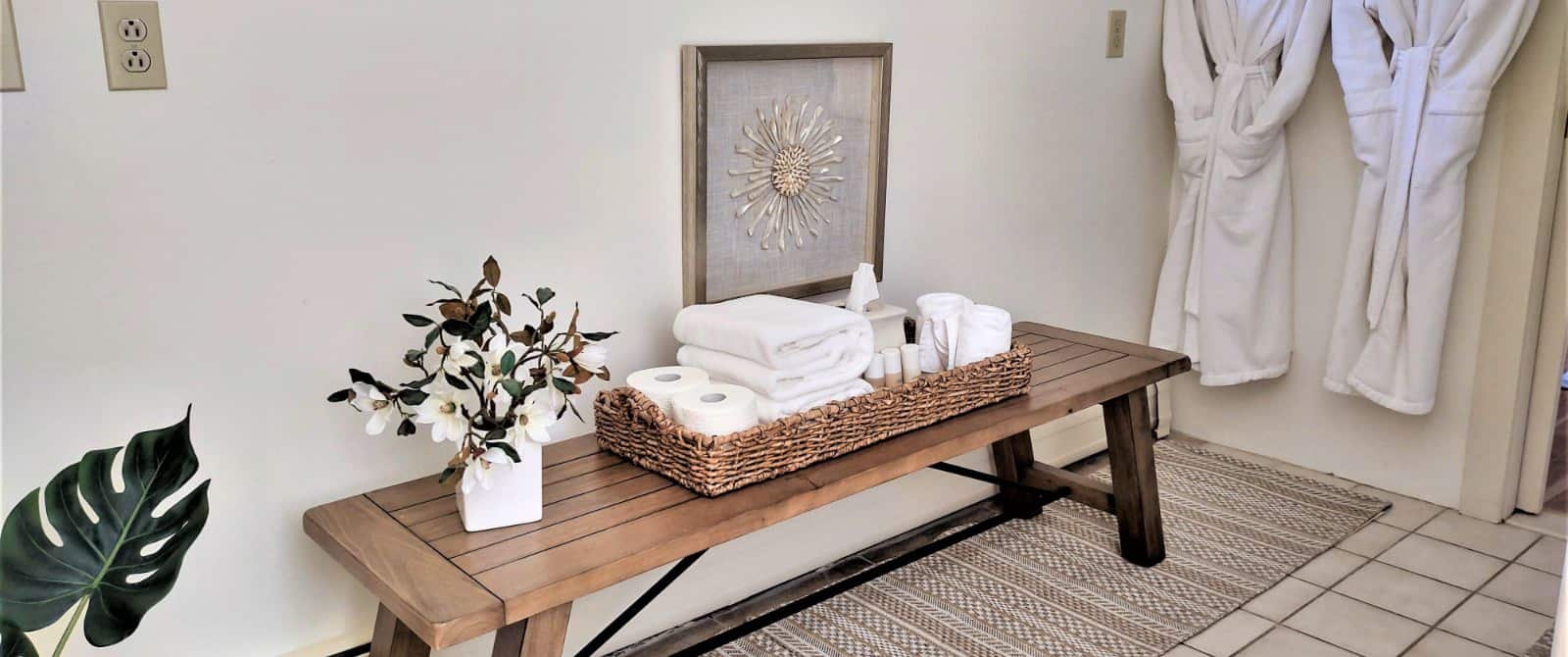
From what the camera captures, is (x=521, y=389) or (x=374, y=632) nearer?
(x=521, y=389)

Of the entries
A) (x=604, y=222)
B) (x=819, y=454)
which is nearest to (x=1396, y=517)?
(x=819, y=454)

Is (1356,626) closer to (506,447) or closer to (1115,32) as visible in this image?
(1115,32)

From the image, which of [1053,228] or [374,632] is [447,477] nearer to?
[374,632]

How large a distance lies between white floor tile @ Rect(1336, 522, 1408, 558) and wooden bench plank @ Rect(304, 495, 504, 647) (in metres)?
2.08

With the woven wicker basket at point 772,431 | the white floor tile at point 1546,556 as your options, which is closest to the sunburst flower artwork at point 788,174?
the woven wicker basket at point 772,431

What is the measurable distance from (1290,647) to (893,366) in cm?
95

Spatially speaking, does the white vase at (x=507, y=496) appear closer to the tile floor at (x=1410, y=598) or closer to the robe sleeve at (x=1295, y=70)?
the tile floor at (x=1410, y=598)

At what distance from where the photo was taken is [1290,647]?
2314 millimetres

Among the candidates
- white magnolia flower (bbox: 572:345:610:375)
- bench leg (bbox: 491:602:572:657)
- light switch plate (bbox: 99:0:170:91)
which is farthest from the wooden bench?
light switch plate (bbox: 99:0:170:91)

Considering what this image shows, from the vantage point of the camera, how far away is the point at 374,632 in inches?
69.1

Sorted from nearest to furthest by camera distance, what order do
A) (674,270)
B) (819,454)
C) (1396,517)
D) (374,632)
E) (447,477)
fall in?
1. (447,477)
2. (374,632)
3. (819,454)
4. (674,270)
5. (1396,517)

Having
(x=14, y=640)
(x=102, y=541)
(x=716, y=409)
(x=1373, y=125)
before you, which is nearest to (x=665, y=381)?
(x=716, y=409)

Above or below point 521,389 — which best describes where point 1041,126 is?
above

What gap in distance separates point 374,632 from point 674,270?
2.64 ft
